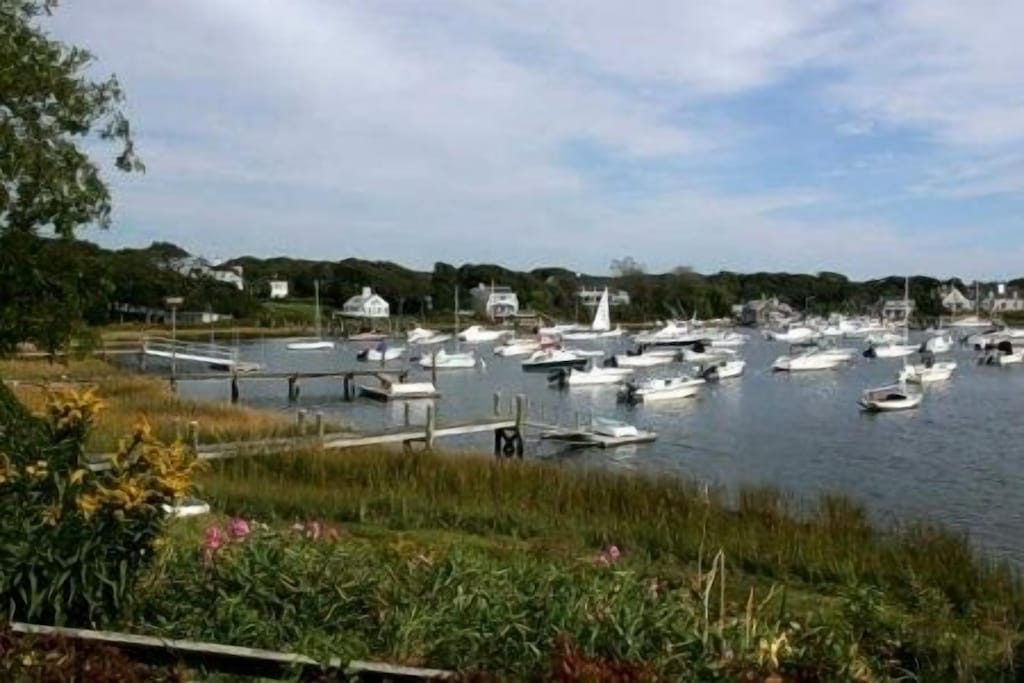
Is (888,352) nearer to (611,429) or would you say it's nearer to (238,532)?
(611,429)

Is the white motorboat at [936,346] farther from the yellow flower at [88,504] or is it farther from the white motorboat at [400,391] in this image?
the yellow flower at [88,504]

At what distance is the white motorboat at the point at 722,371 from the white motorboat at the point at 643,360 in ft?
32.0

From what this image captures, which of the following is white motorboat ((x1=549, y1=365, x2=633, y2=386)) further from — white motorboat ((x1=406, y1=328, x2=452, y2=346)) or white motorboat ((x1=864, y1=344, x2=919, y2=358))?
white motorboat ((x1=406, y1=328, x2=452, y2=346))

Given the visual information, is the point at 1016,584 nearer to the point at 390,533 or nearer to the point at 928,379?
the point at 390,533

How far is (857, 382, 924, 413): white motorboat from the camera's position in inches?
2201

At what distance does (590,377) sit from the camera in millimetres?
75062

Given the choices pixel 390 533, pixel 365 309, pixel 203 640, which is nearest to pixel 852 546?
pixel 390 533

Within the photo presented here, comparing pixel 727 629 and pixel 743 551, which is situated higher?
pixel 727 629

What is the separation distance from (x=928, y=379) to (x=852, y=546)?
6428cm

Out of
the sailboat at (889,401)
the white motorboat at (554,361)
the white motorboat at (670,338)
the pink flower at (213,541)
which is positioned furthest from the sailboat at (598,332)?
the pink flower at (213,541)

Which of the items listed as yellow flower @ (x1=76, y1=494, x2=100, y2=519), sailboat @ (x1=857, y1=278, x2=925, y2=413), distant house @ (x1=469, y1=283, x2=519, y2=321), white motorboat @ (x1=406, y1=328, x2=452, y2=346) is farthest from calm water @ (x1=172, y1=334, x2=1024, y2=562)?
distant house @ (x1=469, y1=283, x2=519, y2=321)

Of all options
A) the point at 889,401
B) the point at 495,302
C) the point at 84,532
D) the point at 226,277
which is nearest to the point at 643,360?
the point at 889,401

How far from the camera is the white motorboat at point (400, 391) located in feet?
214

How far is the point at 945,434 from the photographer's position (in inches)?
1818
